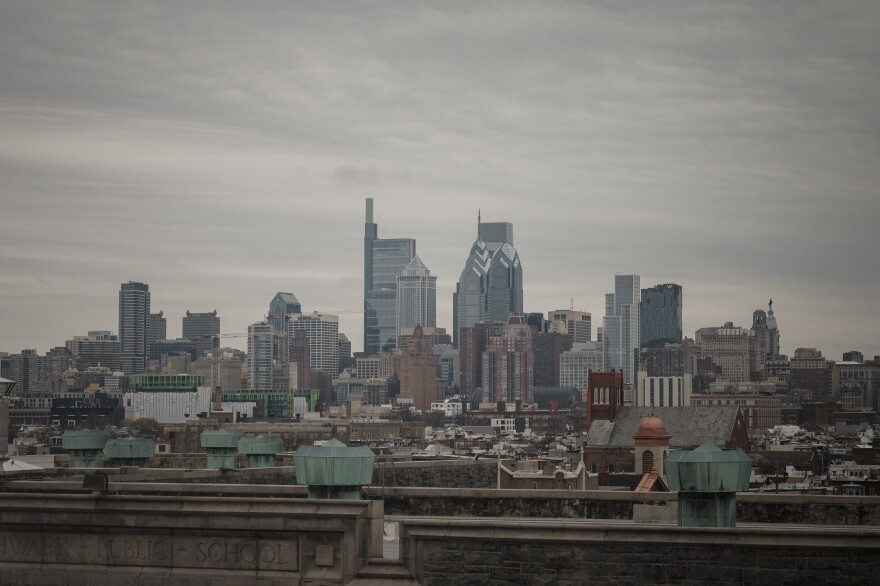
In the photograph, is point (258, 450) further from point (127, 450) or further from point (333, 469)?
point (333, 469)

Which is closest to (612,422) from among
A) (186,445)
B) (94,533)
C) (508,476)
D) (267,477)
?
(186,445)

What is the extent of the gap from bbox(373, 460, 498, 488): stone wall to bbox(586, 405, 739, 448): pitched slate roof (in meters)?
124

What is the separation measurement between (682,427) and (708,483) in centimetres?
15052

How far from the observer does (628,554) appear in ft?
62.4

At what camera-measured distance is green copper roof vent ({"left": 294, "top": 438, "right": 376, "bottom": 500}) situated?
67.7 feet

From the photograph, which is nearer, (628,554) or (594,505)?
(628,554)

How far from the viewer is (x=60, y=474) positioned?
3325cm

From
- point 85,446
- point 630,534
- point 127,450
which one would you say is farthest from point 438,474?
point 630,534

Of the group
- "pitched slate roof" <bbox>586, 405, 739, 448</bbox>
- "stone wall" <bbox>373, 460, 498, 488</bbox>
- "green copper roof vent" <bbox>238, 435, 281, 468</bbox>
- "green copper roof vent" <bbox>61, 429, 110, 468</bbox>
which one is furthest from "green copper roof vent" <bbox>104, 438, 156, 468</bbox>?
"pitched slate roof" <bbox>586, 405, 739, 448</bbox>

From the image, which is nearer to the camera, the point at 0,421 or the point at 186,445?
the point at 0,421

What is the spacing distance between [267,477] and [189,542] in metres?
14.3

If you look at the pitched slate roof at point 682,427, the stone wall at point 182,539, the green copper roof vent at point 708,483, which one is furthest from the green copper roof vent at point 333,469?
the pitched slate roof at point 682,427

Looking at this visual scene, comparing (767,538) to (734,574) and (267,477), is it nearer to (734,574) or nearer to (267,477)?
(734,574)

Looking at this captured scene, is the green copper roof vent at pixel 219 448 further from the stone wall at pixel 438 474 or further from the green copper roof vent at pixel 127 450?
the stone wall at pixel 438 474
